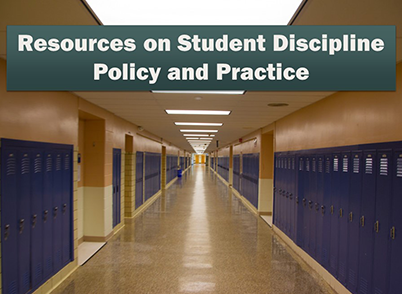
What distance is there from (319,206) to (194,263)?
2103mm

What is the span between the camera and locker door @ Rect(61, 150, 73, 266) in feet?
12.0

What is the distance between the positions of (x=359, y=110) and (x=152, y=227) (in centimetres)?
494

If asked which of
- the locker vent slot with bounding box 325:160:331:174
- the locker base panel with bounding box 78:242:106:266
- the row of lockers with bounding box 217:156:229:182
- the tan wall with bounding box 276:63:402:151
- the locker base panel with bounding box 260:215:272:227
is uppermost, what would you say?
the tan wall with bounding box 276:63:402:151

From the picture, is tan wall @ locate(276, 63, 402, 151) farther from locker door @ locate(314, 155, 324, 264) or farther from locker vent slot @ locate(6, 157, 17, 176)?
locker vent slot @ locate(6, 157, 17, 176)

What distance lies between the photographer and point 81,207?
5051 millimetres

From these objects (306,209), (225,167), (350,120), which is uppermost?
(350,120)

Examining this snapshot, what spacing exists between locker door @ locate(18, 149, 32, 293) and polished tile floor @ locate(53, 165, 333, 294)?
2.05 feet

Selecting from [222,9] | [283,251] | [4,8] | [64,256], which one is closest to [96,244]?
[64,256]

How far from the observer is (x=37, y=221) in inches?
120

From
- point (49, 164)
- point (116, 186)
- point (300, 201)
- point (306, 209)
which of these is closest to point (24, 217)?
point (49, 164)

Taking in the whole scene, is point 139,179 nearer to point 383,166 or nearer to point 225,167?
point 383,166

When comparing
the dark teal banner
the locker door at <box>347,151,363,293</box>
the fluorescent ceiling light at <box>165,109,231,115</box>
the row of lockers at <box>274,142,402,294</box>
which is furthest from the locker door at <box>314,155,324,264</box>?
the dark teal banner

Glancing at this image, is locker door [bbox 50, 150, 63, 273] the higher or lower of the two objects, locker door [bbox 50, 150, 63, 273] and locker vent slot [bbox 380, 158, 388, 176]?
the lower

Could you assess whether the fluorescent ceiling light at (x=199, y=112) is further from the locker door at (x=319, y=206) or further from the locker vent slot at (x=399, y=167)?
the locker vent slot at (x=399, y=167)
